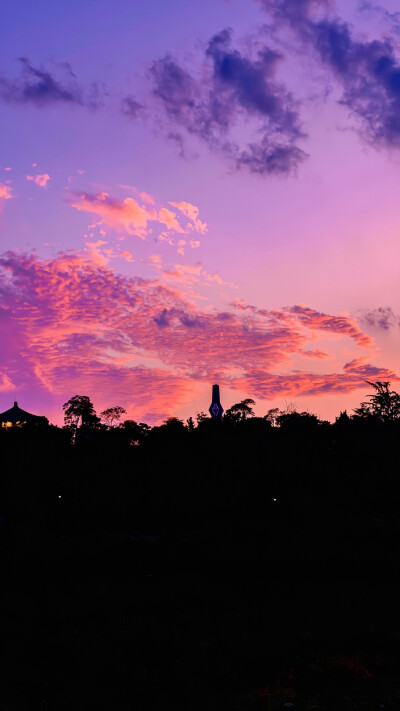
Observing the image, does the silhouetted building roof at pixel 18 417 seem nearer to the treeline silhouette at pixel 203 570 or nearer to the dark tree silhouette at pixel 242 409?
the dark tree silhouette at pixel 242 409

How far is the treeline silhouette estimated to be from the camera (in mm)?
12750

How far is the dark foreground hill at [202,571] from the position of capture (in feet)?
41.7

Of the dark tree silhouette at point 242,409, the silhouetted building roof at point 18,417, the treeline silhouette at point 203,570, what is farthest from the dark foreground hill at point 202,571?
the silhouetted building roof at point 18,417

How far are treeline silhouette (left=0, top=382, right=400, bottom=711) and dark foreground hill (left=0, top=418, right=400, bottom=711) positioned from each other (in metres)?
0.07

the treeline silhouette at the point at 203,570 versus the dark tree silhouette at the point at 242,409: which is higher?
the dark tree silhouette at the point at 242,409

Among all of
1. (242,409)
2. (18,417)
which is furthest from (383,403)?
(18,417)

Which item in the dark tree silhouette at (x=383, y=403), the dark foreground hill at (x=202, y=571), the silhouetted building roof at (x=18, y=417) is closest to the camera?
the dark foreground hill at (x=202, y=571)

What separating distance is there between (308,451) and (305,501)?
5803 mm

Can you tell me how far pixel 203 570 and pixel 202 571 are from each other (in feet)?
0.34

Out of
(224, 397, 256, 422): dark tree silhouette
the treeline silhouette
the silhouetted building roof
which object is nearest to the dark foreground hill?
the treeline silhouette

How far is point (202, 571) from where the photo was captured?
25109 mm

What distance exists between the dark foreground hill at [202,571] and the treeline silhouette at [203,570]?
0.07 meters

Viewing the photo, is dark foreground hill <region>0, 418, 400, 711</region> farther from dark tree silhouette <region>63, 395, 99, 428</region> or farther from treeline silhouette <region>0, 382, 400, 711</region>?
dark tree silhouette <region>63, 395, 99, 428</region>

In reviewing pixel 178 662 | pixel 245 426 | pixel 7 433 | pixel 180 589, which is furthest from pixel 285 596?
pixel 7 433
